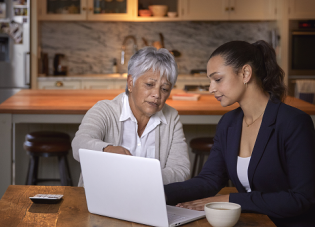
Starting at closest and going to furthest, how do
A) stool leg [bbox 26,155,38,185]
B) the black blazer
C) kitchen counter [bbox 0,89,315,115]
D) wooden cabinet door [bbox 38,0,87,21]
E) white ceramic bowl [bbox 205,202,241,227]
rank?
1. white ceramic bowl [bbox 205,202,241,227]
2. the black blazer
3. kitchen counter [bbox 0,89,315,115]
4. stool leg [bbox 26,155,38,185]
5. wooden cabinet door [bbox 38,0,87,21]

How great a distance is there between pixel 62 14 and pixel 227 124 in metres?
4.03

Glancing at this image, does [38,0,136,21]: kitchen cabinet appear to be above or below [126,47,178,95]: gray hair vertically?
above

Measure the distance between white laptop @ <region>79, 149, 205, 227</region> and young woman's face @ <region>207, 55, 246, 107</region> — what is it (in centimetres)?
47

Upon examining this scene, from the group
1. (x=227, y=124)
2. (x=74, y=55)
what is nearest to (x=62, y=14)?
(x=74, y=55)

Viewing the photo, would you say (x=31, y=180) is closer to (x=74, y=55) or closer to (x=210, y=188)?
(x=210, y=188)

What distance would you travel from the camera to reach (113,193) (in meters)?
1.14

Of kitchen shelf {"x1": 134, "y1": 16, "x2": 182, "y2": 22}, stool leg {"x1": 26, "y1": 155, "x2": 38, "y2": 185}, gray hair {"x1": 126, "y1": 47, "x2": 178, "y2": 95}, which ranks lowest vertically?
stool leg {"x1": 26, "y1": 155, "x2": 38, "y2": 185}

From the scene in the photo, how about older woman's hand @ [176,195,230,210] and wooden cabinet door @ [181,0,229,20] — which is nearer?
older woman's hand @ [176,195,230,210]

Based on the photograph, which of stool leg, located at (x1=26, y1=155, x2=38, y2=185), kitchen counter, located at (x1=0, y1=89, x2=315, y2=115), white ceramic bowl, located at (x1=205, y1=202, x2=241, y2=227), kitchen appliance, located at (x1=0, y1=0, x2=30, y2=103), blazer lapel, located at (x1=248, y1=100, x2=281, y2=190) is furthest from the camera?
kitchen appliance, located at (x1=0, y1=0, x2=30, y2=103)

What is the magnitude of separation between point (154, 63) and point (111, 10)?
365cm

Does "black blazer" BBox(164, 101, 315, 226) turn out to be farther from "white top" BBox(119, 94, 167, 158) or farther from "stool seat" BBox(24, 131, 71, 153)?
"stool seat" BBox(24, 131, 71, 153)

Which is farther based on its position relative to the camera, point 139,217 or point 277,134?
point 277,134

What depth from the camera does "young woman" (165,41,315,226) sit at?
4.22ft

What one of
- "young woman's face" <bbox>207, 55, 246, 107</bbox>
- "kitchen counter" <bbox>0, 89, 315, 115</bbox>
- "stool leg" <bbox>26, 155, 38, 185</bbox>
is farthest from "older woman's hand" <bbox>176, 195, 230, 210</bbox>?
"stool leg" <bbox>26, 155, 38, 185</bbox>
